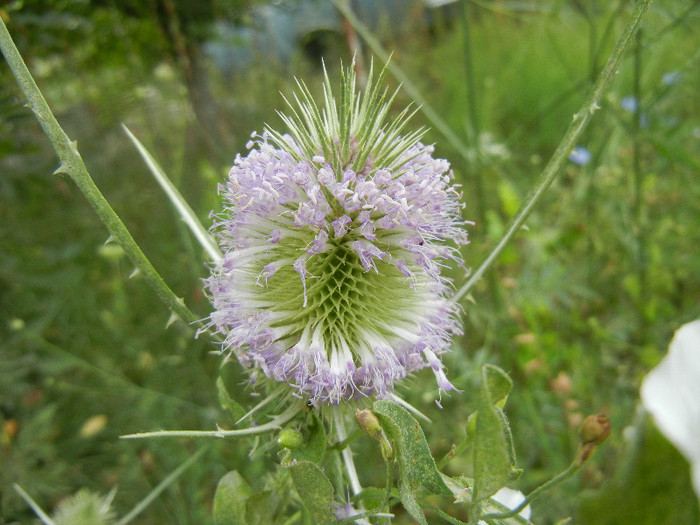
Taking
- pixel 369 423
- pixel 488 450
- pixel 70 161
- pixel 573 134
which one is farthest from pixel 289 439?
pixel 573 134

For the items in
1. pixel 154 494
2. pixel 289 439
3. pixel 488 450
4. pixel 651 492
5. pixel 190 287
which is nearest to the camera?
pixel 651 492

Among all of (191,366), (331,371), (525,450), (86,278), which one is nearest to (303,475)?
(331,371)

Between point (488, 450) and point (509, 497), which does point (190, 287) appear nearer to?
point (509, 497)

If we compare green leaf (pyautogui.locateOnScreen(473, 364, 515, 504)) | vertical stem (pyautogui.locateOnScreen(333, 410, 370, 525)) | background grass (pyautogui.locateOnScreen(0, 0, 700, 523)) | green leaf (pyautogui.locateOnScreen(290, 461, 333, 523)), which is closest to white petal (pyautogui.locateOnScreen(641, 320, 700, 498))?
green leaf (pyautogui.locateOnScreen(473, 364, 515, 504))

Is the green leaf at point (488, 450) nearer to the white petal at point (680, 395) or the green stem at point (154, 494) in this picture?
the white petal at point (680, 395)

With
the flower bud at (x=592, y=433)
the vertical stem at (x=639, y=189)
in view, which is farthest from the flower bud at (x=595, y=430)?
the vertical stem at (x=639, y=189)

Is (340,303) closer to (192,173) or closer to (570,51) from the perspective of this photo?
(192,173)
